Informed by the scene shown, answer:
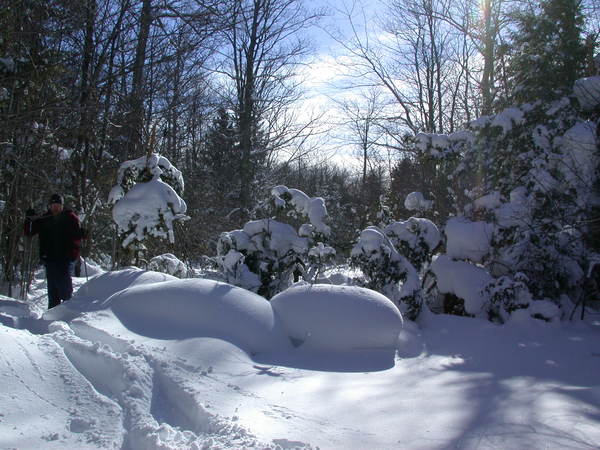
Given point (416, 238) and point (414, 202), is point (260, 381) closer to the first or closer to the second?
point (416, 238)

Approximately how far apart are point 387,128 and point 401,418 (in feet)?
53.4

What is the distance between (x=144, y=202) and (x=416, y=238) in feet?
14.9

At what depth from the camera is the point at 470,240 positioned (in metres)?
7.00

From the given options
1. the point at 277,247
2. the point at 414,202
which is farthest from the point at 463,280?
the point at 414,202

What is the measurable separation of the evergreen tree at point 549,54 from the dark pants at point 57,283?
8621mm

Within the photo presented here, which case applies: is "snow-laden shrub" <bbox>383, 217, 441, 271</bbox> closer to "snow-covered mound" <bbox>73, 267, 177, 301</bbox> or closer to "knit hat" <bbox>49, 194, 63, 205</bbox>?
"snow-covered mound" <bbox>73, 267, 177, 301</bbox>

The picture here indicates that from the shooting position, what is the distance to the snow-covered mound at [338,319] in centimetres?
442

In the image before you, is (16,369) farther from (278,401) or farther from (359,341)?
(359,341)

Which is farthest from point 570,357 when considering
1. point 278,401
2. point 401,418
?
point 278,401

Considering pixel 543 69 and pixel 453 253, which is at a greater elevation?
pixel 543 69

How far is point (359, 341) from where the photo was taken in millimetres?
4426

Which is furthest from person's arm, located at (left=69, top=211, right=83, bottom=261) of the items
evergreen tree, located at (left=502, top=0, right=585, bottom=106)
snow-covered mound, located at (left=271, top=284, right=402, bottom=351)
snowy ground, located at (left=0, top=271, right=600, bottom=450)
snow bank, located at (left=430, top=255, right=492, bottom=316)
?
evergreen tree, located at (left=502, top=0, right=585, bottom=106)

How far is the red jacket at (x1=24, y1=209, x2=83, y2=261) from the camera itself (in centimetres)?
596

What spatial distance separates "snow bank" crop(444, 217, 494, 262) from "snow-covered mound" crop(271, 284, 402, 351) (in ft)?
9.25
